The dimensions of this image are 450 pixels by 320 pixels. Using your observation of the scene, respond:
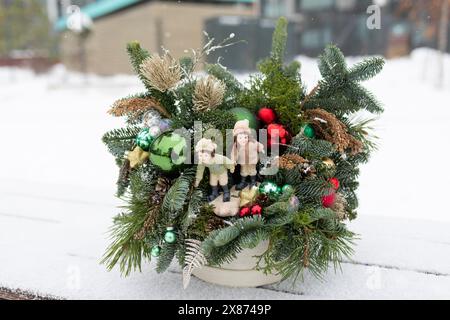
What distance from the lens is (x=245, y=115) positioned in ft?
2.42

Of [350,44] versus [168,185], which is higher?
[350,44]

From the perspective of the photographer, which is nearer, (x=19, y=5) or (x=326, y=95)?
(x=326, y=95)

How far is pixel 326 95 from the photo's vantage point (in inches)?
31.3

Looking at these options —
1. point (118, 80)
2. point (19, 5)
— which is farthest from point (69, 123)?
point (19, 5)

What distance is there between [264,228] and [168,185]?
16 cm

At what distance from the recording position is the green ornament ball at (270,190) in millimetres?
688

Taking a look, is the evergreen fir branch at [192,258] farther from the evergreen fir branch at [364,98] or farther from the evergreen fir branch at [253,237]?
the evergreen fir branch at [364,98]

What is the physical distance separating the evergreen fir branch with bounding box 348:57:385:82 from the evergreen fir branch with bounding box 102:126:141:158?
1.20 feet

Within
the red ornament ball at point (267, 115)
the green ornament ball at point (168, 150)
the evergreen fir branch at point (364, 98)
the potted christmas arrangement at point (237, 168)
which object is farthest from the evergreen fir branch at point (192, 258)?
the evergreen fir branch at point (364, 98)

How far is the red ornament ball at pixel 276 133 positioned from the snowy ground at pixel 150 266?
0.19m

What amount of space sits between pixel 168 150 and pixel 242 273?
22 cm

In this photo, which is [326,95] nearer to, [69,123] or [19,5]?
[69,123]

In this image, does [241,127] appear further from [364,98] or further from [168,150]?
[364,98]

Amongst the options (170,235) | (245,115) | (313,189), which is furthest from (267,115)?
(170,235)
